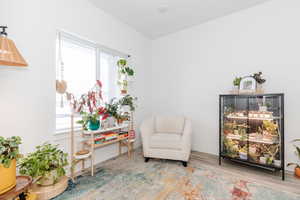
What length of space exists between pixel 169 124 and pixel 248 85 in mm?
1567

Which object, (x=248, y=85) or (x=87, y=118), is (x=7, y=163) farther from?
(x=248, y=85)

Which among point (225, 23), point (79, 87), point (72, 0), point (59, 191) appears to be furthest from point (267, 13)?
point (59, 191)

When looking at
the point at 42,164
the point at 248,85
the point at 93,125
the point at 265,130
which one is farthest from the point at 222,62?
the point at 42,164

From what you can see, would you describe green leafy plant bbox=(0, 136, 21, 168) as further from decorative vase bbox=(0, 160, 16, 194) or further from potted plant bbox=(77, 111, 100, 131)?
potted plant bbox=(77, 111, 100, 131)

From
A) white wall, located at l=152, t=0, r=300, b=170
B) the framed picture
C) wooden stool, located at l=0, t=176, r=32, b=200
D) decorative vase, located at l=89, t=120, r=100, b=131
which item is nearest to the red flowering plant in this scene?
decorative vase, located at l=89, t=120, r=100, b=131

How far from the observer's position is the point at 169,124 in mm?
3014

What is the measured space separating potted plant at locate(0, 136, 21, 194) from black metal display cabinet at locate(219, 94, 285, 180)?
273cm

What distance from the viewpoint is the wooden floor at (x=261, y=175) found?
1.85 m

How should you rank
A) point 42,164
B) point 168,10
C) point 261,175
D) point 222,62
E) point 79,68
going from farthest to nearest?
point 222,62, point 168,10, point 79,68, point 261,175, point 42,164

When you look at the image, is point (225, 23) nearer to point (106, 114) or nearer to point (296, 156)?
point (296, 156)

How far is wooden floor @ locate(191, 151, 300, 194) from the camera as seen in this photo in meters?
1.85

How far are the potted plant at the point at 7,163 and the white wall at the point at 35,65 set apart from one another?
615 mm

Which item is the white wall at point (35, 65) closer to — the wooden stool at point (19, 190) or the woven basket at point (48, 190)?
the woven basket at point (48, 190)

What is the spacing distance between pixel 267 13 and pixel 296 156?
2340 mm
